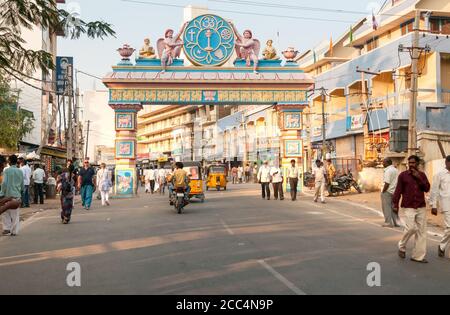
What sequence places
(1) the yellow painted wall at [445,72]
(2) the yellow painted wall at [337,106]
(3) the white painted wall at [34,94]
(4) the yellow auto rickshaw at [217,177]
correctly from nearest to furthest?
(1) the yellow painted wall at [445,72] < (4) the yellow auto rickshaw at [217,177] < (2) the yellow painted wall at [337,106] < (3) the white painted wall at [34,94]

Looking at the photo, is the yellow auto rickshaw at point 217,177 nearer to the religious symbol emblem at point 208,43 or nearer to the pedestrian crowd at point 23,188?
the religious symbol emblem at point 208,43

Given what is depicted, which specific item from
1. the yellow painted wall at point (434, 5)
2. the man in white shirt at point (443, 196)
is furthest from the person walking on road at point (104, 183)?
the yellow painted wall at point (434, 5)

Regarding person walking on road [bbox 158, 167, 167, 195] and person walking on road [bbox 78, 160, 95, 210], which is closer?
person walking on road [bbox 78, 160, 95, 210]

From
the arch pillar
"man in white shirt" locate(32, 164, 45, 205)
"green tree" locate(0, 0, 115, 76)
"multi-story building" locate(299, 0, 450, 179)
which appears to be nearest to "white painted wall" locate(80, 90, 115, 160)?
"multi-story building" locate(299, 0, 450, 179)

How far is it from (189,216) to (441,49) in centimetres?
2400

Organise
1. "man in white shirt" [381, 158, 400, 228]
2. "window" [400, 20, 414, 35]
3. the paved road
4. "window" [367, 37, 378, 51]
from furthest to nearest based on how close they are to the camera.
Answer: "window" [367, 37, 378, 51] → "window" [400, 20, 414, 35] → "man in white shirt" [381, 158, 400, 228] → the paved road

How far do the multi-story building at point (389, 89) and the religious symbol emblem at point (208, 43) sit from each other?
30.9 feet

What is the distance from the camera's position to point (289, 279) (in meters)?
8.09

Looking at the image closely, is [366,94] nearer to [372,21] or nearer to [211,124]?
Result: [372,21]

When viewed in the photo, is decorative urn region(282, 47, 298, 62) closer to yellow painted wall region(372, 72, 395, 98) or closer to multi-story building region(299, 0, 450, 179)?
multi-story building region(299, 0, 450, 179)

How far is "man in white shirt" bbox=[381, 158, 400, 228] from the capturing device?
50.5ft

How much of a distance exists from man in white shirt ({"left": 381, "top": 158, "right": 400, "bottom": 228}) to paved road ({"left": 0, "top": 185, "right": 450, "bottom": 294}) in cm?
46

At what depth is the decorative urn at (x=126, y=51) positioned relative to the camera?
3200 centimetres

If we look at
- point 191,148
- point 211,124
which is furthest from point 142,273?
point 191,148
